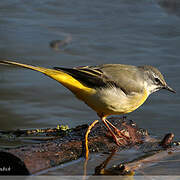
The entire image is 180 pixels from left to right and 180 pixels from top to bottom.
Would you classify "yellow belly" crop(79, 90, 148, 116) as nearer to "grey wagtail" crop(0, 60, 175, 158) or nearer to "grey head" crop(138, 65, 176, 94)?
"grey wagtail" crop(0, 60, 175, 158)

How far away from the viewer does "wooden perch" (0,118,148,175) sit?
17.7 ft

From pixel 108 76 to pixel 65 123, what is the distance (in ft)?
5.51

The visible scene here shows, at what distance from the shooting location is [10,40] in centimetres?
1142

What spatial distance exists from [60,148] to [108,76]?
52.7 inches

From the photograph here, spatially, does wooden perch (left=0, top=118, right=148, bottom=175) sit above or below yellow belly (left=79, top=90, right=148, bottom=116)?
below

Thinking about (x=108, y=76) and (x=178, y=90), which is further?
(x=178, y=90)

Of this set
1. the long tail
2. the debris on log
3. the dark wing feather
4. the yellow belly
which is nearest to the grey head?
the yellow belly

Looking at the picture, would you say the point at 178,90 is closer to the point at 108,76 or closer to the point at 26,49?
the point at 108,76

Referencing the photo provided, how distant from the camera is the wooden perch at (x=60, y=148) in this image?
212 inches

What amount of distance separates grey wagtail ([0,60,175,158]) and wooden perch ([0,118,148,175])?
0.12m

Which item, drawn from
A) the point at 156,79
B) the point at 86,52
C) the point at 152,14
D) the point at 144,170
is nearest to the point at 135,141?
the point at 144,170

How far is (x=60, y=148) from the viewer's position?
5859 millimetres

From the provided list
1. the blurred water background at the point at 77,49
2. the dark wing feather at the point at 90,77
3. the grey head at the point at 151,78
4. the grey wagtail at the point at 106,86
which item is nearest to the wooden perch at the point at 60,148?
the grey wagtail at the point at 106,86

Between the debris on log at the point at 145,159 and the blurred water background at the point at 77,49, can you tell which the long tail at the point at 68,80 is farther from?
the blurred water background at the point at 77,49
